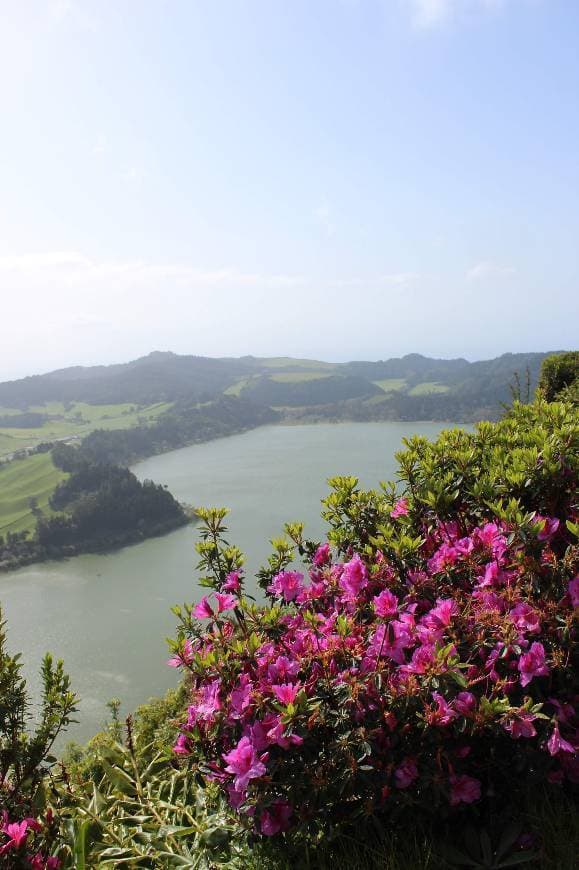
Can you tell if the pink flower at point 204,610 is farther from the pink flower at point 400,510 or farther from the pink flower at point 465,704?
the pink flower at point 465,704

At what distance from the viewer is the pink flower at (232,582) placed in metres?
2.62

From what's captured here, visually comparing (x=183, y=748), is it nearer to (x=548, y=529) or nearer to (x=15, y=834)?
(x=15, y=834)

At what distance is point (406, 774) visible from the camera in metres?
1.74

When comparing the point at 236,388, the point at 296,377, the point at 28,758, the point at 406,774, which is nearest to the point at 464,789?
the point at 406,774

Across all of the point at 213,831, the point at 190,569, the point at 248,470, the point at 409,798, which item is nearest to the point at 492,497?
the point at 409,798

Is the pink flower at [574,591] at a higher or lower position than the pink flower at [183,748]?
higher

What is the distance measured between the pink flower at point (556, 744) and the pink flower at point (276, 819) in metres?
0.89

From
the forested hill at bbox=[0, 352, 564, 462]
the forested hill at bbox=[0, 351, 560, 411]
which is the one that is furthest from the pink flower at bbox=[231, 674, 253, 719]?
the forested hill at bbox=[0, 351, 560, 411]

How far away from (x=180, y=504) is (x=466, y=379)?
380 feet

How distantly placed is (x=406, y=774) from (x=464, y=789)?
219 mm

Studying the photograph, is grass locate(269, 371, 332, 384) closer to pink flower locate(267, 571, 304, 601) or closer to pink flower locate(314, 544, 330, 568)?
pink flower locate(314, 544, 330, 568)

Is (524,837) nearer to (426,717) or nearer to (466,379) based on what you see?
(426,717)

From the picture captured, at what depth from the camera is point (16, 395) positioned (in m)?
156

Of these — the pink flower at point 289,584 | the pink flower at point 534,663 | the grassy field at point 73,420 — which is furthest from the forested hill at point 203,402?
the pink flower at point 534,663
